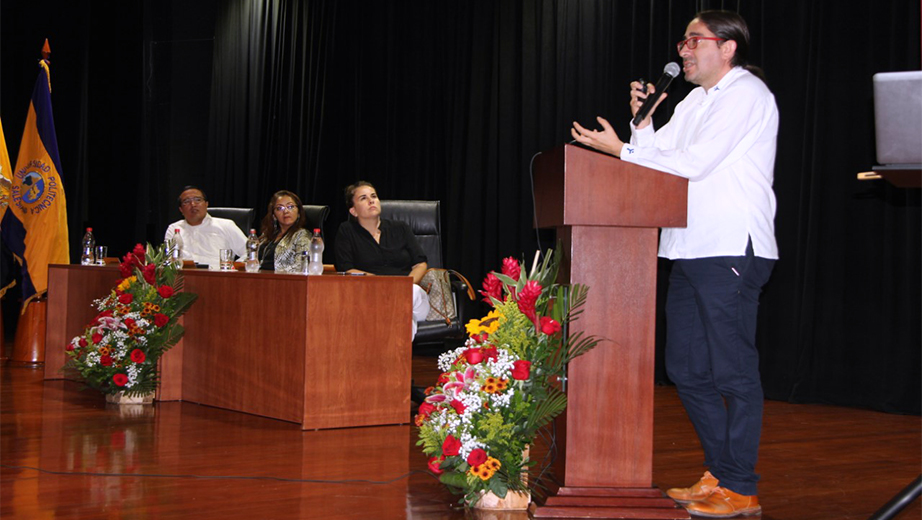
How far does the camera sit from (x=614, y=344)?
2547mm

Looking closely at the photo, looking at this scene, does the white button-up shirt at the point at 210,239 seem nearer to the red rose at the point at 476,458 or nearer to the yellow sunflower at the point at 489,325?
the yellow sunflower at the point at 489,325

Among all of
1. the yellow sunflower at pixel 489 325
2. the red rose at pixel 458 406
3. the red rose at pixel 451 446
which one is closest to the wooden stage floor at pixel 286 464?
the red rose at pixel 451 446

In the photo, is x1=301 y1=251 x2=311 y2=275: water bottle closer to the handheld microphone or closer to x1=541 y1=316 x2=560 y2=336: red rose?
x1=541 y1=316 x2=560 y2=336: red rose

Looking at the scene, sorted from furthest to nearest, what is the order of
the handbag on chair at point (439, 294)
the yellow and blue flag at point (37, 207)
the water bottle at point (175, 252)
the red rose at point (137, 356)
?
the yellow and blue flag at point (37, 207) < the water bottle at point (175, 252) < the handbag on chair at point (439, 294) < the red rose at point (137, 356)

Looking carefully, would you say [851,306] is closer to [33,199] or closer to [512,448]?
[512,448]

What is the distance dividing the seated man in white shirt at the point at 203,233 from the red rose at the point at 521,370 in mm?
4034

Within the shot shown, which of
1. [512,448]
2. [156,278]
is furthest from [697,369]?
[156,278]

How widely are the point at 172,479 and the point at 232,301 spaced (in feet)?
5.51

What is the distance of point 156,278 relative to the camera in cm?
489

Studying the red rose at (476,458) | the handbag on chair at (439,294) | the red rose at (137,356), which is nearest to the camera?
the red rose at (476,458)

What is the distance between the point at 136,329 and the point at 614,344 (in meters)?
3.00

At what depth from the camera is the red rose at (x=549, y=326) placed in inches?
99.9

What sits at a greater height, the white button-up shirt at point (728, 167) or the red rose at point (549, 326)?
the white button-up shirt at point (728, 167)

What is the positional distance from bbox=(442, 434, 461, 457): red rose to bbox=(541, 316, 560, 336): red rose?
412 millimetres
